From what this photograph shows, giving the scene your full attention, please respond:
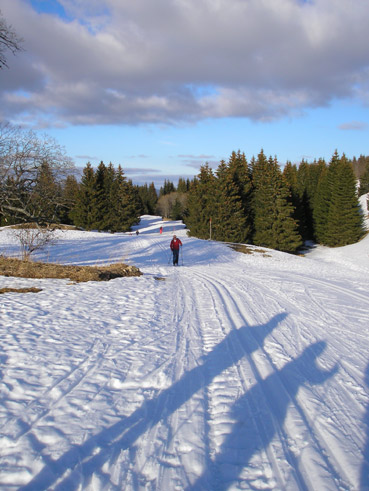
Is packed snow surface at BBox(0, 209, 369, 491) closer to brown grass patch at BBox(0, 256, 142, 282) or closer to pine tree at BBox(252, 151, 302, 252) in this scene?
brown grass patch at BBox(0, 256, 142, 282)

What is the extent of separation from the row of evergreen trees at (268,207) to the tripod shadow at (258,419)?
29299 millimetres

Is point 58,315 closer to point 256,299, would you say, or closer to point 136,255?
point 256,299

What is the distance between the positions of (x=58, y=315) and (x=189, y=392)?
4.03 metres

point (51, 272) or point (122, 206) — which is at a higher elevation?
point (122, 206)

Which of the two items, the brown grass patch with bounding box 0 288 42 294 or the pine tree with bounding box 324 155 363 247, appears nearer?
the brown grass patch with bounding box 0 288 42 294

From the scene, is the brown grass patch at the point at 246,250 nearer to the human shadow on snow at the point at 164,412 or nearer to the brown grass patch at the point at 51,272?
the brown grass patch at the point at 51,272

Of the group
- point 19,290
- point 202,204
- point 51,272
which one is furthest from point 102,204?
point 19,290

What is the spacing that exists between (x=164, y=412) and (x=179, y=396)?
14.8 inches

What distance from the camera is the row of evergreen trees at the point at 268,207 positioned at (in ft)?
124

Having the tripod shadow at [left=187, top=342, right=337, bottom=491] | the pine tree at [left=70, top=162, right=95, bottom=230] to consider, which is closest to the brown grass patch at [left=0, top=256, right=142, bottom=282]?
the tripod shadow at [left=187, top=342, right=337, bottom=491]

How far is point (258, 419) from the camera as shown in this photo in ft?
11.4

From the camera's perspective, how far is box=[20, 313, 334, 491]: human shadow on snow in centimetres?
265

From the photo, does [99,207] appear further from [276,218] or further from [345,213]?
[345,213]

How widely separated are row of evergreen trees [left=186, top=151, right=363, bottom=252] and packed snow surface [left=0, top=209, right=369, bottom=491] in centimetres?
2731
